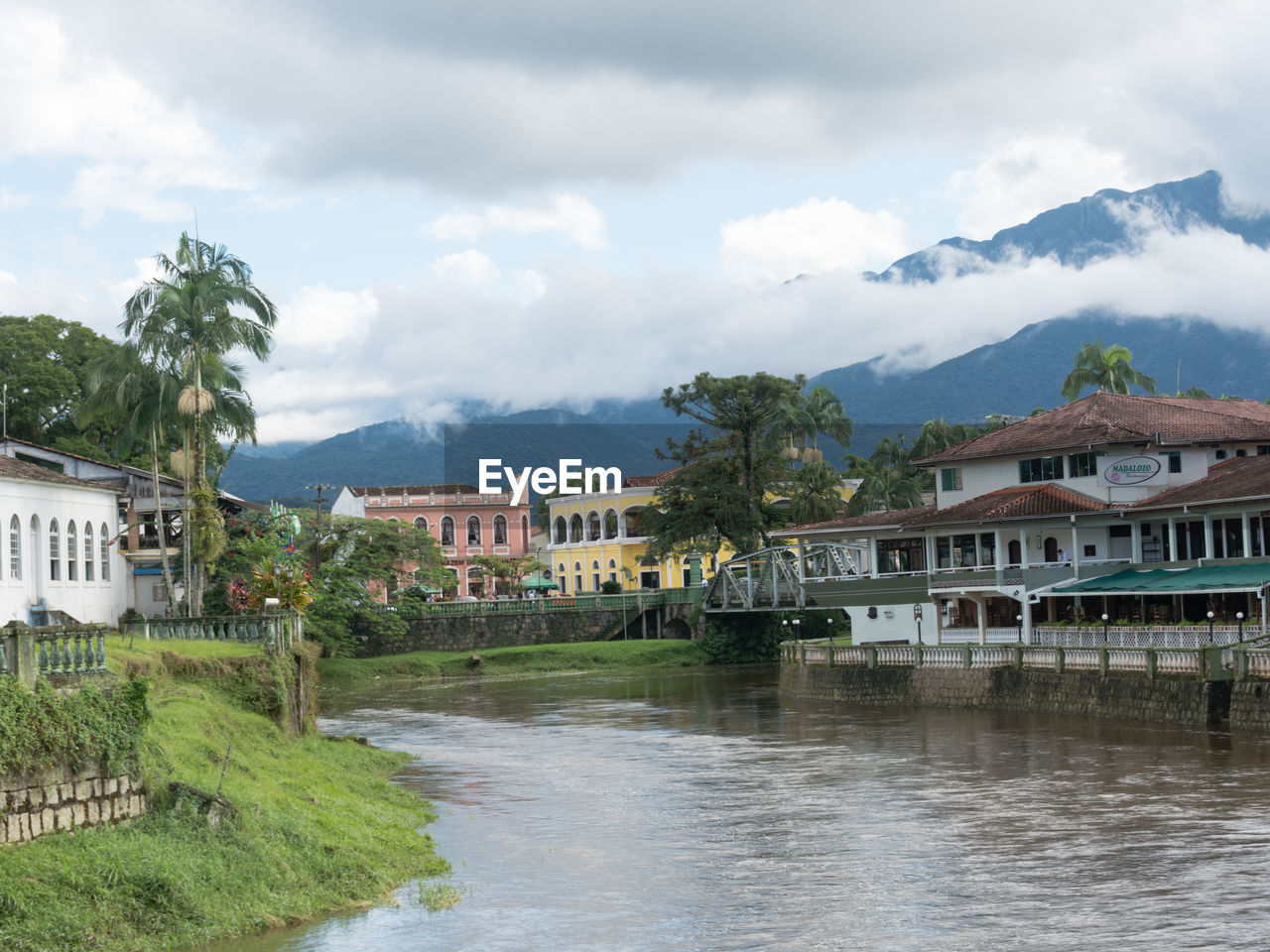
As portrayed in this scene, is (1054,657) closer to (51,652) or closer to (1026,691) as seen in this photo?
(1026,691)

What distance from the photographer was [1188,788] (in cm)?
2645

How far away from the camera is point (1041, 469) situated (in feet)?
175

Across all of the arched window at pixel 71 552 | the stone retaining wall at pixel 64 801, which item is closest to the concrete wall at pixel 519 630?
the arched window at pixel 71 552

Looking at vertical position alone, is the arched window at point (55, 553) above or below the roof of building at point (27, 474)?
below

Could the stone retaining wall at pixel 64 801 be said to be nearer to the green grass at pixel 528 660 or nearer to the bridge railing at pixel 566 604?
the green grass at pixel 528 660

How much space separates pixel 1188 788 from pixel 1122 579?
21422mm

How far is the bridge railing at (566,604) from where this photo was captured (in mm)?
77750

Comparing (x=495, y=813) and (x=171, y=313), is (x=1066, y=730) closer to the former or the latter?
(x=495, y=813)

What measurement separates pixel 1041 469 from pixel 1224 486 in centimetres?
797

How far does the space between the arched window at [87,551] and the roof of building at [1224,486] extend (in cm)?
3248

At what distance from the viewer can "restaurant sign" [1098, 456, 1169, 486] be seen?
49.9 m

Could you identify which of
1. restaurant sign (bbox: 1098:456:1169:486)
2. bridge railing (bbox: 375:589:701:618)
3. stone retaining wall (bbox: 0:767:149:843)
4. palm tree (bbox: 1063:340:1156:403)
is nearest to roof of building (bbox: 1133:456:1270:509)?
restaurant sign (bbox: 1098:456:1169:486)

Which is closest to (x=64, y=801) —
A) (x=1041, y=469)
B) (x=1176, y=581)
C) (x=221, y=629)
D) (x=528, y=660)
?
(x=221, y=629)
